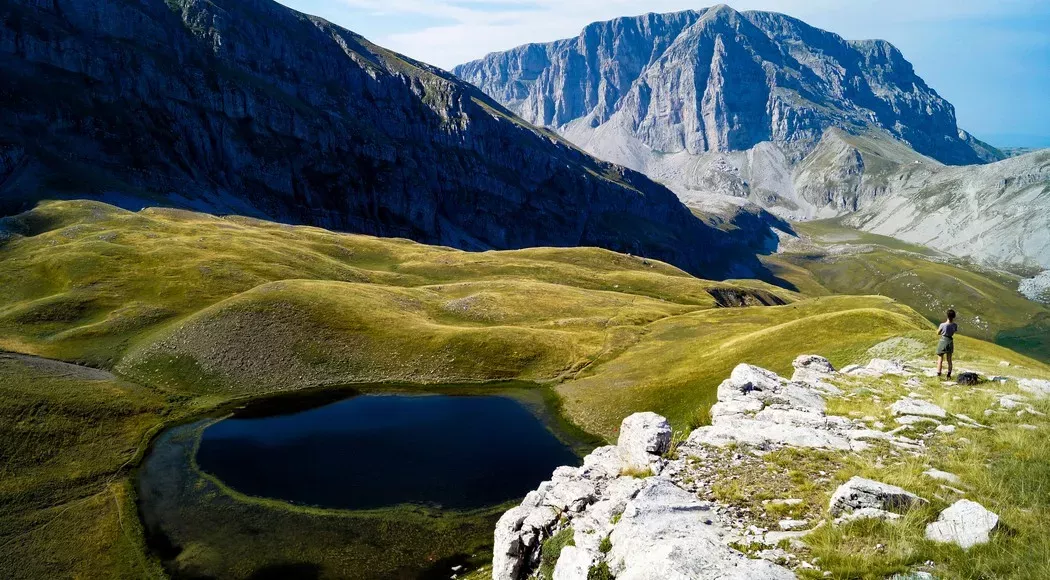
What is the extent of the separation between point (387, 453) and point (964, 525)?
4985 cm

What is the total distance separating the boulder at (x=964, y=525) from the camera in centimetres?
1215

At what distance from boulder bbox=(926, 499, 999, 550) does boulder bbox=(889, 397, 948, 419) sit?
12275 mm

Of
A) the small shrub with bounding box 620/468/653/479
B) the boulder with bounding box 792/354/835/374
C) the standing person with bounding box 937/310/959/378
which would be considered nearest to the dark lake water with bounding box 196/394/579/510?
the small shrub with bounding box 620/468/653/479

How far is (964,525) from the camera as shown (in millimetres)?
12625

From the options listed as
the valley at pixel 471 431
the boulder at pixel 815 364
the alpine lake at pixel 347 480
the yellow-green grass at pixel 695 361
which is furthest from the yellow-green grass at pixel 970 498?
the yellow-green grass at pixel 695 361

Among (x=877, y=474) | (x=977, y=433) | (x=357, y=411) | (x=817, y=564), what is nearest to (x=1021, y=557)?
(x=817, y=564)

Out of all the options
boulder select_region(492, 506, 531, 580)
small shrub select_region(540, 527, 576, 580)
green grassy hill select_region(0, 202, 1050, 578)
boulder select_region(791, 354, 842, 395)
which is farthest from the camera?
green grassy hill select_region(0, 202, 1050, 578)

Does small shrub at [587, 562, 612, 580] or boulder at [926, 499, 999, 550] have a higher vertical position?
boulder at [926, 499, 999, 550]

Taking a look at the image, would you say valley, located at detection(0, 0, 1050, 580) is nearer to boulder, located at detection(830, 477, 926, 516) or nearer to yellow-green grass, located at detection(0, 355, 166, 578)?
boulder, located at detection(830, 477, 926, 516)

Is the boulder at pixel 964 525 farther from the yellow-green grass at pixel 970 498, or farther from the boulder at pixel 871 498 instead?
the boulder at pixel 871 498

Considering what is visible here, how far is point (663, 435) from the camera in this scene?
2484 cm

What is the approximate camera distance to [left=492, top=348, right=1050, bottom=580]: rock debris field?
13867 mm

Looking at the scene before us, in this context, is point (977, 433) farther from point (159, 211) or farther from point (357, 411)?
point (159, 211)

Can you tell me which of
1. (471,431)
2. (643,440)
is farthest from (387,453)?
(643,440)
